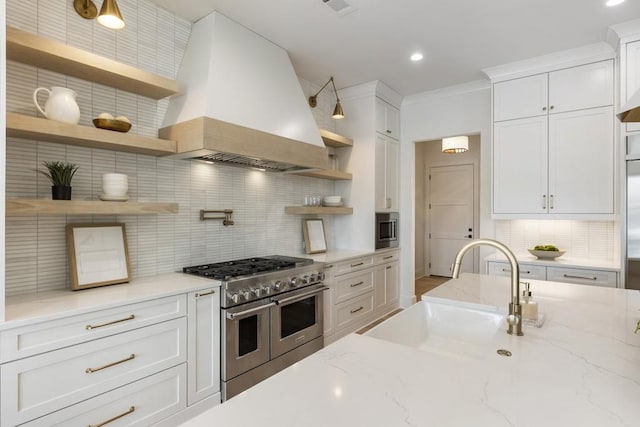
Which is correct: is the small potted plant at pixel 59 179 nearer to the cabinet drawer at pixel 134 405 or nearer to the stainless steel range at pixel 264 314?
the stainless steel range at pixel 264 314

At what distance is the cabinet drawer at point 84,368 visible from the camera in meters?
1.48

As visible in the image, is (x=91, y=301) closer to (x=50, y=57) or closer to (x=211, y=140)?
(x=211, y=140)

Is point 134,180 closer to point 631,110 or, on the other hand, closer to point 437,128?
point 631,110

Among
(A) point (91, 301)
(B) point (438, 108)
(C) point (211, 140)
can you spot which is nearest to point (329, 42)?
(C) point (211, 140)

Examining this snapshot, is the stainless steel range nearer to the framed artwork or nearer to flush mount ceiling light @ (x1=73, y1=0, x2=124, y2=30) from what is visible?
the framed artwork

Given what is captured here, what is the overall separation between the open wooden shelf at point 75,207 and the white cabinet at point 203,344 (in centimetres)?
60

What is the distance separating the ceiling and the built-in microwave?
1.70 meters

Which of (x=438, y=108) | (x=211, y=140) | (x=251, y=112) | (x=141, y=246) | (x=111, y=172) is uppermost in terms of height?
(x=438, y=108)

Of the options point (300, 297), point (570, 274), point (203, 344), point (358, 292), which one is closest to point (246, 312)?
point (203, 344)

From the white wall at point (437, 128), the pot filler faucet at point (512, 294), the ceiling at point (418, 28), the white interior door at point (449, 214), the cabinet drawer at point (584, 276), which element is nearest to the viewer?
the pot filler faucet at point (512, 294)

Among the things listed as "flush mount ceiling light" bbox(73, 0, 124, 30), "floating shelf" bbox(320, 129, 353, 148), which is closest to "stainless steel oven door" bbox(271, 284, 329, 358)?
"floating shelf" bbox(320, 129, 353, 148)

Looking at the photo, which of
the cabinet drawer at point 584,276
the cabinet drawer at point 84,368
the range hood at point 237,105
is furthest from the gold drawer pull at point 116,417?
the cabinet drawer at point 584,276

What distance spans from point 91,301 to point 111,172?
0.91 metres

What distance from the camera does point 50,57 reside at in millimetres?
A: 1821
